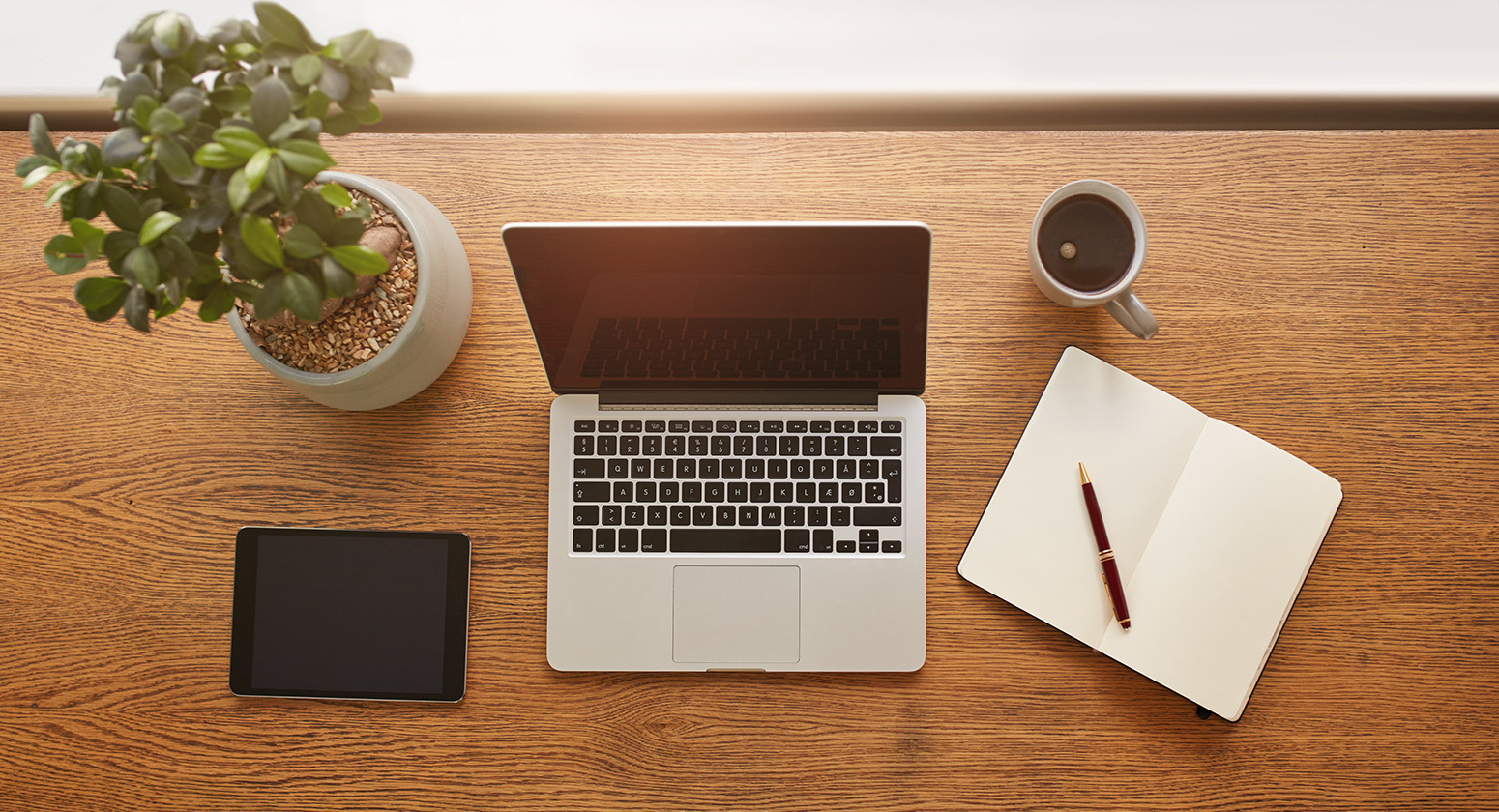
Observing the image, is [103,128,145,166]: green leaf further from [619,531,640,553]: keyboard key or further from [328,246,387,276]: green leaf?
[619,531,640,553]: keyboard key

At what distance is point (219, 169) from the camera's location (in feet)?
1.80

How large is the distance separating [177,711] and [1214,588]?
3.51 feet

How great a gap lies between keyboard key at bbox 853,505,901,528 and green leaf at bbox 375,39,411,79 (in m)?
0.56

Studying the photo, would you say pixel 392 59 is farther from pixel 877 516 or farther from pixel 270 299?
pixel 877 516

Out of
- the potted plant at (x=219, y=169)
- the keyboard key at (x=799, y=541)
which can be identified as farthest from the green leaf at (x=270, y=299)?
the keyboard key at (x=799, y=541)

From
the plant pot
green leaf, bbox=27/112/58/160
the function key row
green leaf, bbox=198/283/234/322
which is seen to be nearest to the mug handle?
the function key row

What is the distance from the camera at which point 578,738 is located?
2.75 feet

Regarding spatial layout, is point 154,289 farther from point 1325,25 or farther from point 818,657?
point 1325,25

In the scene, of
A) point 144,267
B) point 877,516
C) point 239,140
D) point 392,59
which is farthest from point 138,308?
point 877,516

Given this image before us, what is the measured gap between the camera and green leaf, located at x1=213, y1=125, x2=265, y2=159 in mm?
527

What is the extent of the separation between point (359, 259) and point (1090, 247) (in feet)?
2.17

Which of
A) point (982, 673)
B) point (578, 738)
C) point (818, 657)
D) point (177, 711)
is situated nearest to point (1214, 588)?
point (982, 673)

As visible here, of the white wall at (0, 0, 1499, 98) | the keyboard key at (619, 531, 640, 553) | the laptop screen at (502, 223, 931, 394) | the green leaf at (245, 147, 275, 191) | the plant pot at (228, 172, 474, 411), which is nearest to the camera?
the green leaf at (245, 147, 275, 191)

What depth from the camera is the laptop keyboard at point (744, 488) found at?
83 cm
